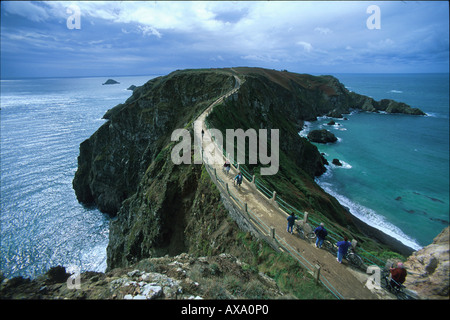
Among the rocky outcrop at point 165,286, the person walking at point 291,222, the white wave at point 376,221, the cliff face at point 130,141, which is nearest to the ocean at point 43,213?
the cliff face at point 130,141

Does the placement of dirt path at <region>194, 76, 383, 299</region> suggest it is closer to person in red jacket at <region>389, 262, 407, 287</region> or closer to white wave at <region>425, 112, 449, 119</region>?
person in red jacket at <region>389, 262, 407, 287</region>

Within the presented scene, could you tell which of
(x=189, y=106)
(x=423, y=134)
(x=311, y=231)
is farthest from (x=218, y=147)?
(x=423, y=134)

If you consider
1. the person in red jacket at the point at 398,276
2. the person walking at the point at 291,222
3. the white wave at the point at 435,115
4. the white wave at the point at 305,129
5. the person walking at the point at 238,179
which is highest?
the white wave at the point at 435,115

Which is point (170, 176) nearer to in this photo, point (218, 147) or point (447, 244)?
point (218, 147)

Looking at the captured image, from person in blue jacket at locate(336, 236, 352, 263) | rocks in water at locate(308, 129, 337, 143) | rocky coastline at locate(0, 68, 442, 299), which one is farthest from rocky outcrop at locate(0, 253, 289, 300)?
rocks in water at locate(308, 129, 337, 143)

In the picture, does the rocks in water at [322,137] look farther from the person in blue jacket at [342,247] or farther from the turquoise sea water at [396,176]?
the person in blue jacket at [342,247]

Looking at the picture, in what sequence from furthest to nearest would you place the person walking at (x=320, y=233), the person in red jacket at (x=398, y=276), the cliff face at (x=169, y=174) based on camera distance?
the cliff face at (x=169, y=174), the person walking at (x=320, y=233), the person in red jacket at (x=398, y=276)

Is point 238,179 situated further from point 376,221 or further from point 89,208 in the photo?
point 89,208
